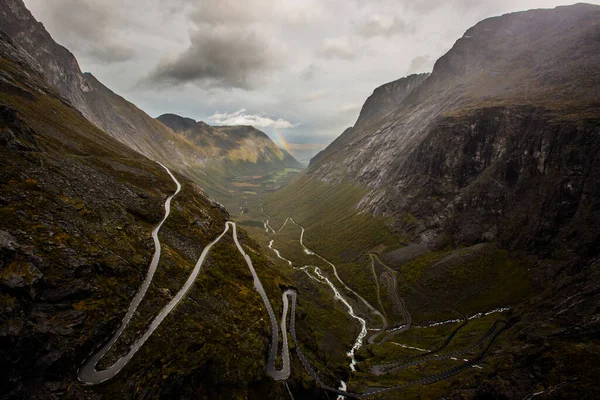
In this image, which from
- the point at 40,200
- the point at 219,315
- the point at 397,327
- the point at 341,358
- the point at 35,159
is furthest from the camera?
the point at 397,327

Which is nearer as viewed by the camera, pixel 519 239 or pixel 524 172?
pixel 519 239

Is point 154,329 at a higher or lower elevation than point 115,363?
higher

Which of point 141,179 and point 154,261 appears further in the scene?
point 141,179

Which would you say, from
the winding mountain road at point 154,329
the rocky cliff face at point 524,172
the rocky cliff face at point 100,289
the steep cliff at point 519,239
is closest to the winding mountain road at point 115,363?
the winding mountain road at point 154,329

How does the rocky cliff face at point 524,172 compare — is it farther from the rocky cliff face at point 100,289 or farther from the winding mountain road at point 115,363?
the winding mountain road at point 115,363

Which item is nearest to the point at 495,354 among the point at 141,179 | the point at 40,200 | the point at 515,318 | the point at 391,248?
the point at 515,318

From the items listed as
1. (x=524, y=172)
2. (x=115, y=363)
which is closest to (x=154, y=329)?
(x=115, y=363)

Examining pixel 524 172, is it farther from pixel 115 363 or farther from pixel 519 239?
pixel 115 363

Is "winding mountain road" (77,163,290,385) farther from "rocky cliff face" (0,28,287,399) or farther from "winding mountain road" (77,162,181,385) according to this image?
"rocky cliff face" (0,28,287,399)

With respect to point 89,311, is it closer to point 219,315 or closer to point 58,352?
point 58,352
